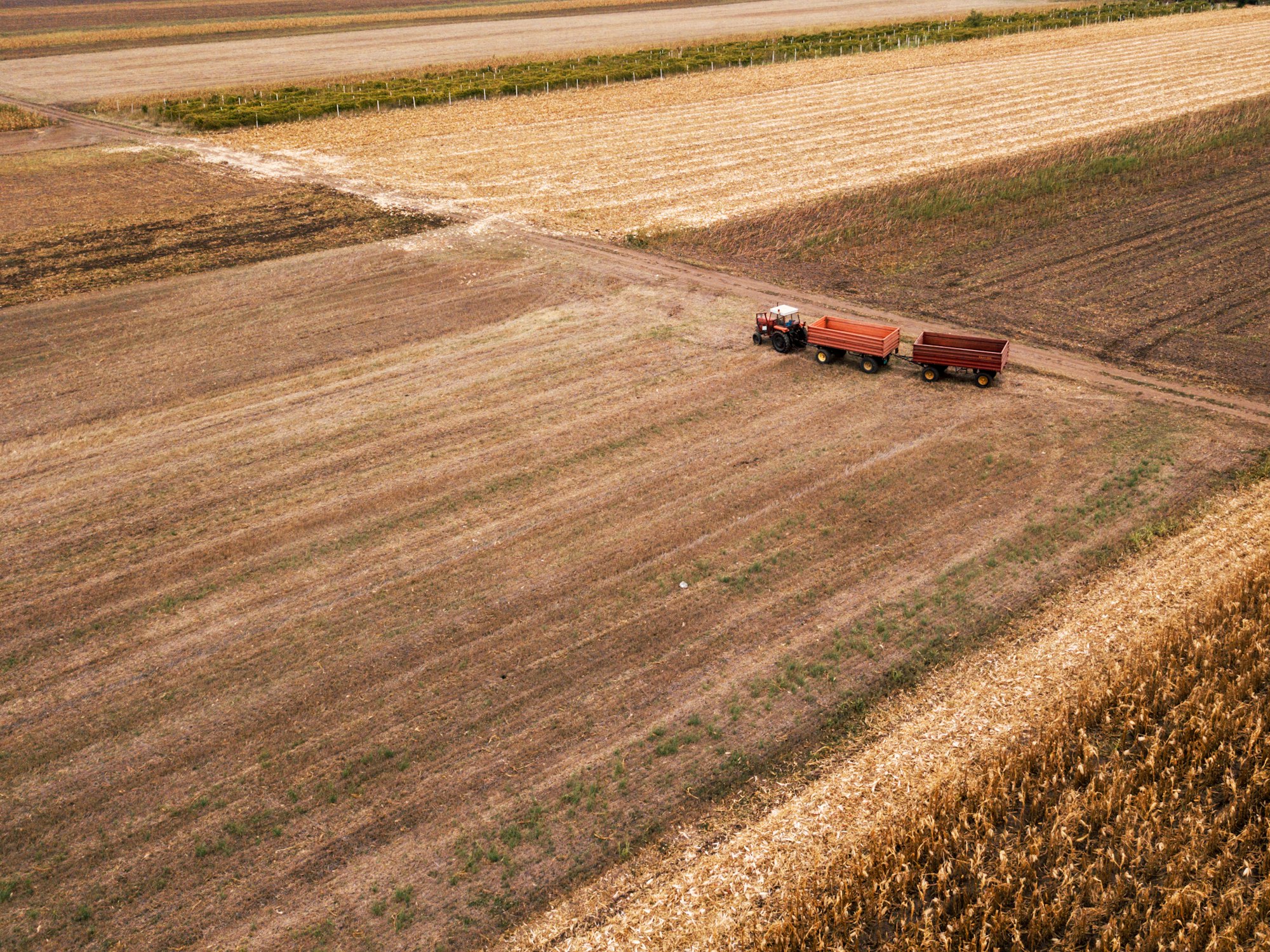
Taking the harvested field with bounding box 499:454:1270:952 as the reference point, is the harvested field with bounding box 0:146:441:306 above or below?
above

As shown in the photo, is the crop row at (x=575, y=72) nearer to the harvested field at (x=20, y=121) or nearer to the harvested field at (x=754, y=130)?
the harvested field at (x=754, y=130)

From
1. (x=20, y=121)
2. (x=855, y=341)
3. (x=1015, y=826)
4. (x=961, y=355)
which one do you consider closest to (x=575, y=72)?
(x=20, y=121)

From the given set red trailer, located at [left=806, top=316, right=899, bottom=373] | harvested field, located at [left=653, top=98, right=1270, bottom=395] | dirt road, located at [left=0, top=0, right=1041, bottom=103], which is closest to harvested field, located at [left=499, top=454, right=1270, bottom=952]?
red trailer, located at [left=806, top=316, right=899, bottom=373]

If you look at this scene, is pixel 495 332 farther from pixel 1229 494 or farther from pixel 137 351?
pixel 1229 494

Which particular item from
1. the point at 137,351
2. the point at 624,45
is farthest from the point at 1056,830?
the point at 624,45

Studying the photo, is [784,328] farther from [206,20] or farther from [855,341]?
[206,20]

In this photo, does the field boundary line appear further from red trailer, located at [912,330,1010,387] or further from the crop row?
the crop row
